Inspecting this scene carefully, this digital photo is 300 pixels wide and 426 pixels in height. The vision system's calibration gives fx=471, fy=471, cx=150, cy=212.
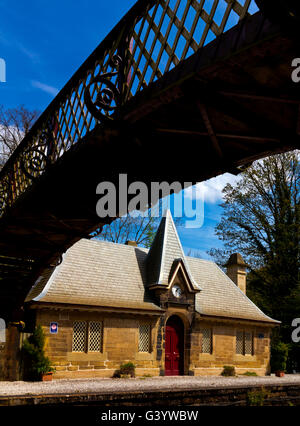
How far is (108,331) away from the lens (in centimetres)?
1983

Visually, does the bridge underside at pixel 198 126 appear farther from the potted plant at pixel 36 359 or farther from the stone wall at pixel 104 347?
the stone wall at pixel 104 347

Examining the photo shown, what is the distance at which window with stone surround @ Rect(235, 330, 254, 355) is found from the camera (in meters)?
24.5

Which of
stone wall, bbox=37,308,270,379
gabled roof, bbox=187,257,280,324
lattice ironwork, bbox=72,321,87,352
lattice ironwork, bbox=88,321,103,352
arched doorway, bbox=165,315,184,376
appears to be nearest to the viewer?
stone wall, bbox=37,308,270,379

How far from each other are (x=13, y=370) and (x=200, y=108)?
15.5m

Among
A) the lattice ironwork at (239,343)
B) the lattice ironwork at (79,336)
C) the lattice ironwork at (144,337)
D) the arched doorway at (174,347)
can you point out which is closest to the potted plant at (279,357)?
the lattice ironwork at (239,343)

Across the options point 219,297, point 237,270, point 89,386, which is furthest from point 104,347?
point 237,270

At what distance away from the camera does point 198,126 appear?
480 centimetres

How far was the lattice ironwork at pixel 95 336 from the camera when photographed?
19422mm

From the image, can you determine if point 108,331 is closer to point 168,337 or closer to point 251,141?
point 168,337

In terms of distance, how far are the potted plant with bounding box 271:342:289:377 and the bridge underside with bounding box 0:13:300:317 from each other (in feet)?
67.7

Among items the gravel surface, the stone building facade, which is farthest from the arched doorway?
the gravel surface

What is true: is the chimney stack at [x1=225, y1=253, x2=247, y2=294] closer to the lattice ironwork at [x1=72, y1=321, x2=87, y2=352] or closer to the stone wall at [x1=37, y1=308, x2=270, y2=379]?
the stone wall at [x1=37, y1=308, x2=270, y2=379]

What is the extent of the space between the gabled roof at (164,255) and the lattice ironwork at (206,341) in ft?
7.07
